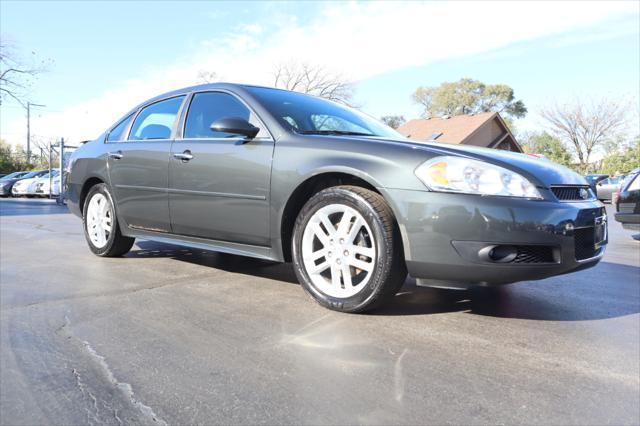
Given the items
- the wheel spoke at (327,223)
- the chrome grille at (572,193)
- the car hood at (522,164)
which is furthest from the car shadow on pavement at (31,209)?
the chrome grille at (572,193)

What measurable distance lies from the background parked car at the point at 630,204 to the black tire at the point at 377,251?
570 cm

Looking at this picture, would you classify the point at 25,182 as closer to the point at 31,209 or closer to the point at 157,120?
the point at 31,209

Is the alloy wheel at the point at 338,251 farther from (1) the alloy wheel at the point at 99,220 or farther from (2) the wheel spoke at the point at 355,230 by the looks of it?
(1) the alloy wheel at the point at 99,220

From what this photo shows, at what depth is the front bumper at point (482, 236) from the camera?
246cm

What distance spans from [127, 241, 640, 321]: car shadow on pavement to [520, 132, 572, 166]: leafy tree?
3499cm

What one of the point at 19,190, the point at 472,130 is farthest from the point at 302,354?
the point at 472,130

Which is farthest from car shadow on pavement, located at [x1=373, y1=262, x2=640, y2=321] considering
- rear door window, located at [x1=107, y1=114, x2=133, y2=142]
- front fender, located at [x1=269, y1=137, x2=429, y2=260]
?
rear door window, located at [x1=107, y1=114, x2=133, y2=142]

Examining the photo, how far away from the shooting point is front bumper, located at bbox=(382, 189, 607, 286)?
2.46 metres

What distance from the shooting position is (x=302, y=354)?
2143 millimetres

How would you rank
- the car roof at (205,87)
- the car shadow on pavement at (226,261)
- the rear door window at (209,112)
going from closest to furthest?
the rear door window at (209,112) < the car roof at (205,87) < the car shadow on pavement at (226,261)

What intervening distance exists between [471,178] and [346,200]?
70 cm

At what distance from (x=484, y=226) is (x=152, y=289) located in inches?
88.4

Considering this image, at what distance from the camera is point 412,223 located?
8.44 ft

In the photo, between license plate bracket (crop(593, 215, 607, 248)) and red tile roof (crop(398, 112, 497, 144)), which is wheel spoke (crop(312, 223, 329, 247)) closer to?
license plate bracket (crop(593, 215, 607, 248))
